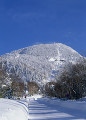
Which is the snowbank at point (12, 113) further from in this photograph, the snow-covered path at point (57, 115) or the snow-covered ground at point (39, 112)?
the snow-covered path at point (57, 115)

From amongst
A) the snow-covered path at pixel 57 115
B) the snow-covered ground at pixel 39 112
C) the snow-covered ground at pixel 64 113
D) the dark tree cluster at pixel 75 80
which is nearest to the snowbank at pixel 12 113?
the snow-covered ground at pixel 39 112

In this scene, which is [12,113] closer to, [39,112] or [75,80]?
[39,112]

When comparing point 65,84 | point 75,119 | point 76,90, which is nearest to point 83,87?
point 76,90

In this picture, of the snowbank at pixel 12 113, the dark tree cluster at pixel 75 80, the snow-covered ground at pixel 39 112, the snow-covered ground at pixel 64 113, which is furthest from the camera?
the dark tree cluster at pixel 75 80

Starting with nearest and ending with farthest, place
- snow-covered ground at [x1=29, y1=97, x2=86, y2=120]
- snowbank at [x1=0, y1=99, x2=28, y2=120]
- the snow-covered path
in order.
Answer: snowbank at [x1=0, y1=99, x2=28, y2=120] → the snow-covered path → snow-covered ground at [x1=29, y1=97, x2=86, y2=120]

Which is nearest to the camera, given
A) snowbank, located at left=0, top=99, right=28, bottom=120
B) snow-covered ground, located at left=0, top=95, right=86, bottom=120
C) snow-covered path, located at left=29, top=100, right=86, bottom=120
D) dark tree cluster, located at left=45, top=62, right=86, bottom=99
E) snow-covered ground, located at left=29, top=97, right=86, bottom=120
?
snowbank, located at left=0, top=99, right=28, bottom=120

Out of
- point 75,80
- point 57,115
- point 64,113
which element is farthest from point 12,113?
point 75,80

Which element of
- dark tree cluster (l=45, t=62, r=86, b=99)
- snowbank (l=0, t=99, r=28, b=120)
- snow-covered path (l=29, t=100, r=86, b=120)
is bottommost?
snow-covered path (l=29, t=100, r=86, b=120)

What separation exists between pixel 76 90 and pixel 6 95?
24.1 metres

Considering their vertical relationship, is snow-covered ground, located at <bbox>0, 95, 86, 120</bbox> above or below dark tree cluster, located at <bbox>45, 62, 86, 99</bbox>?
below

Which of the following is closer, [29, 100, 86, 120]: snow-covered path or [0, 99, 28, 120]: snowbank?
[0, 99, 28, 120]: snowbank

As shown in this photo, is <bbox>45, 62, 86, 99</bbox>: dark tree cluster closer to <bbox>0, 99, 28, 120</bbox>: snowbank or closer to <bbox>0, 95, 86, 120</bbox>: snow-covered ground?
<bbox>0, 95, 86, 120</bbox>: snow-covered ground

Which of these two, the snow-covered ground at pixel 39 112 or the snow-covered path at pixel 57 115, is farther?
the snow-covered path at pixel 57 115

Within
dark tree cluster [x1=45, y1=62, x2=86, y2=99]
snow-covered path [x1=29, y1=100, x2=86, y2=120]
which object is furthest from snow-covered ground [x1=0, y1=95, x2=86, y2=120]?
dark tree cluster [x1=45, y1=62, x2=86, y2=99]
